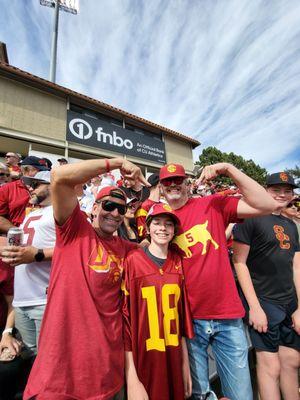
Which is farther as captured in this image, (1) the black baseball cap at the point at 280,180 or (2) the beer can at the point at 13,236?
(1) the black baseball cap at the point at 280,180

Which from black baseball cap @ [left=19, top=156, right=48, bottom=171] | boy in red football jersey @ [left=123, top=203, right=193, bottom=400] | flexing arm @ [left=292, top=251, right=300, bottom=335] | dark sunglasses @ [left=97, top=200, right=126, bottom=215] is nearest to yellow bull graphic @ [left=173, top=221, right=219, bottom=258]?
boy in red football jersey @ [left=123, top=203, right=193, bottom=400]

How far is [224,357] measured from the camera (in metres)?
1.99

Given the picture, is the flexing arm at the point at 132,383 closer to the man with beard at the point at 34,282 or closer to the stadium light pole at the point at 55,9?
the man with beard at the point at 34,282

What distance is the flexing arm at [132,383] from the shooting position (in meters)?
1.56

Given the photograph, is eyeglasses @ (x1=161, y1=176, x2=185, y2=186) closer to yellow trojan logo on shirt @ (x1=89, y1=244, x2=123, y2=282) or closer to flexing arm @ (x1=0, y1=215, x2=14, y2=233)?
yellow trojan logo on shirt @ (x1=89, y1=244, x2=123, y2=282)

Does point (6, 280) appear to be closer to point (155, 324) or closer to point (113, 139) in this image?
point (155, 324)

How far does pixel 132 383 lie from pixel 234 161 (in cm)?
4220

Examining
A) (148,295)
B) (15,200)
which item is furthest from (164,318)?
(15,200)

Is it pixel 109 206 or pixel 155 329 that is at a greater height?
pixel 109 206

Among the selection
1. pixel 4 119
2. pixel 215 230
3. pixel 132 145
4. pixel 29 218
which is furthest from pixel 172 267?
pixel 132 145

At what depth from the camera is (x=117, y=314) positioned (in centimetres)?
168

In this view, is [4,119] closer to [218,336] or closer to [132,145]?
[132,145]

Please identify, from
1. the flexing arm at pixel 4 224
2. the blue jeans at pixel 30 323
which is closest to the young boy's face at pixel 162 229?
the blue jeans at pixel 30 323

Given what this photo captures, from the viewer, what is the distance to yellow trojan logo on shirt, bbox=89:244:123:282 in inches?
64.0
